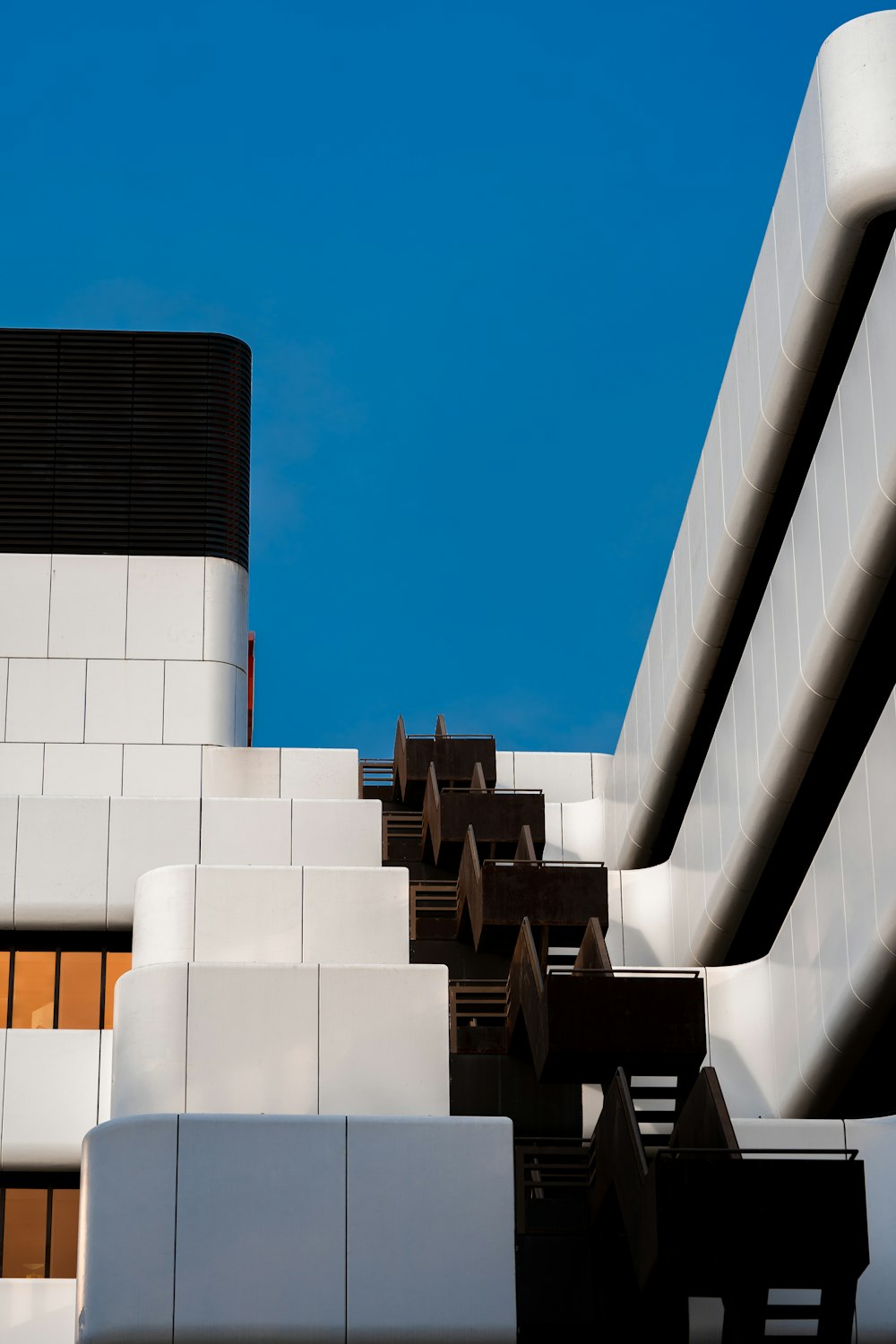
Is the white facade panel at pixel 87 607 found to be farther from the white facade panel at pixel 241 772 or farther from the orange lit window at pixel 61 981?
the orange lit window at pixel 61 981

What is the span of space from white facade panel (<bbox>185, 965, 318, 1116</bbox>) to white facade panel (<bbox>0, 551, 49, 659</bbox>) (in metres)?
14.3

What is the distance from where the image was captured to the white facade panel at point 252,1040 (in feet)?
71.8

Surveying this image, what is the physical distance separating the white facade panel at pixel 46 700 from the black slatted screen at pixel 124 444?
2.55m

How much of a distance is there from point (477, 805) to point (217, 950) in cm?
521

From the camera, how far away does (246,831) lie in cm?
2945

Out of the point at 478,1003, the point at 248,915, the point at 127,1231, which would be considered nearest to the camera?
the point at 127,1231

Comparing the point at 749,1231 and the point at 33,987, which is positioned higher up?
the point at 33,987

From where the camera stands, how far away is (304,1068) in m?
22.0

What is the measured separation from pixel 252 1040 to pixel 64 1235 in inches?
239

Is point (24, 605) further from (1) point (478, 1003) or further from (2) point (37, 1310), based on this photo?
(2) point (37, 1310)

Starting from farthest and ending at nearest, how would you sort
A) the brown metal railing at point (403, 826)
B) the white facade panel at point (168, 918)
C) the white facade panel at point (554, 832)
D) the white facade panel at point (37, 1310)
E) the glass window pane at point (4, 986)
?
the brown metal railing at point (403, 826) → the white facade panel at point (554, 832) → the glass window pane at point (4, 986) → the white facade panel at point (168, 918) → the white facade panel at point (37, 1310)

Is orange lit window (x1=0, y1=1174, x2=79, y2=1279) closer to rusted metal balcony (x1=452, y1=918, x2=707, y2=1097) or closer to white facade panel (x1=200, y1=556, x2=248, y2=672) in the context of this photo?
rusted metal balcony (x1=452, y1=918, x2=707, y2=1097)

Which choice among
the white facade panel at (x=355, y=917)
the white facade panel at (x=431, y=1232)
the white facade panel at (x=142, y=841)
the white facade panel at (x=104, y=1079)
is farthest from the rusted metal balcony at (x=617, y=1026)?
the white facade panel at (x=142, y=841)

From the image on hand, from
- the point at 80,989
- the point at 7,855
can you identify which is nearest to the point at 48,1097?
the point at 80,989
